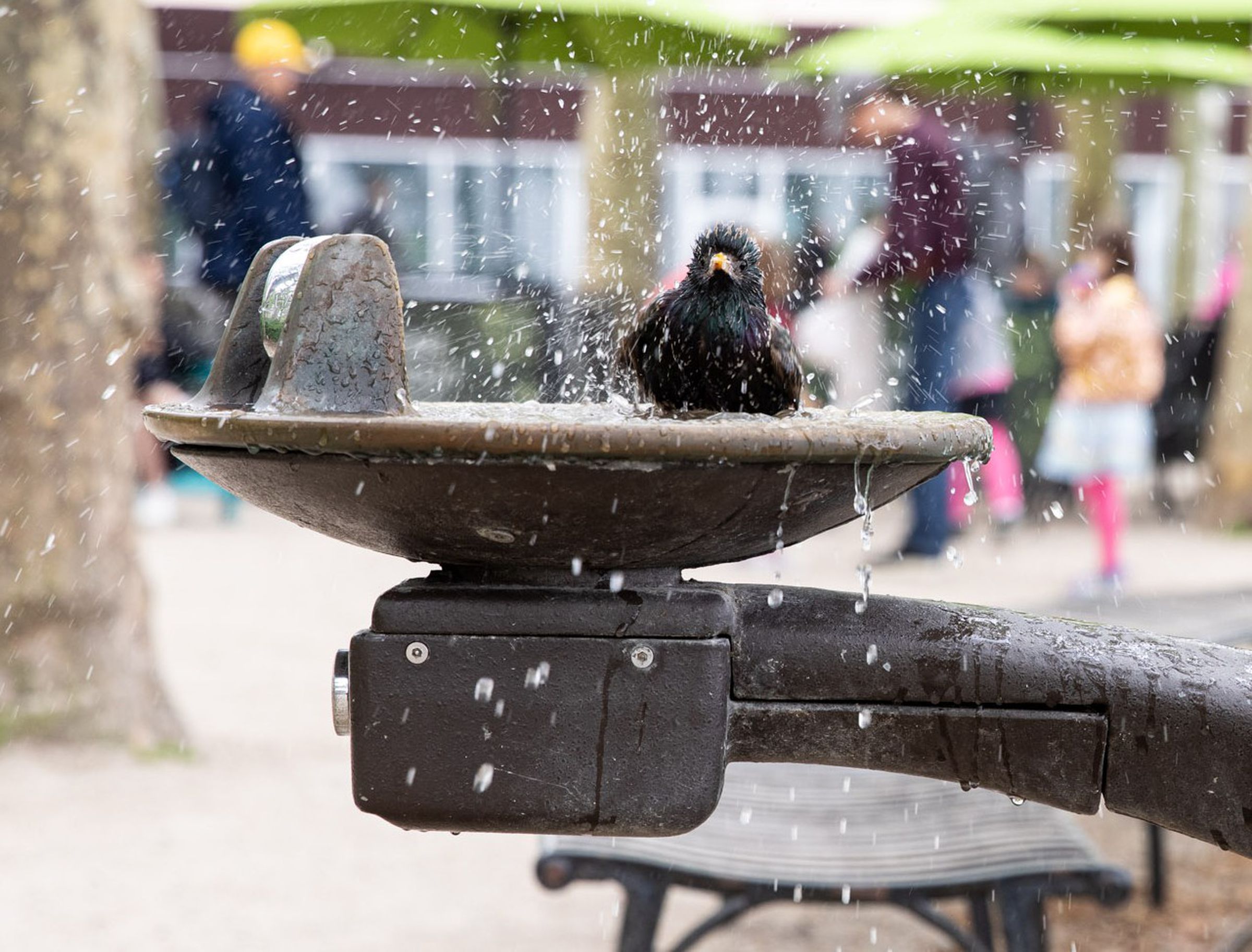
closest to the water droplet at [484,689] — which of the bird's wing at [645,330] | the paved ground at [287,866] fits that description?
the bird's wing at [645,330]

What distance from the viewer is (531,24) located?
34.6 ft

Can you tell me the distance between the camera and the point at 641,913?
2.70m

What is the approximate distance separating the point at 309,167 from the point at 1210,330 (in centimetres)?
1022

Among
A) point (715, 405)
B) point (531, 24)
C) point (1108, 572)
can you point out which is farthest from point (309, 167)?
point (715, 405)

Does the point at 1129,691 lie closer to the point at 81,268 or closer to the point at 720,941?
the point at 720,941

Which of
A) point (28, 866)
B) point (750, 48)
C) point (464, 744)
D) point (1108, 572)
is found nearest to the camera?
point (464, 744)

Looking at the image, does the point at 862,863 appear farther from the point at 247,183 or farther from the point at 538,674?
the point at 247,183

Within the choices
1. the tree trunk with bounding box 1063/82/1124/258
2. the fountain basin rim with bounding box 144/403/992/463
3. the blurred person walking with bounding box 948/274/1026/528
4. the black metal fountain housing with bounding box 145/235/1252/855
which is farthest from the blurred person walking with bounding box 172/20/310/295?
the tree trunk with bounding box 1063/82/1124/258

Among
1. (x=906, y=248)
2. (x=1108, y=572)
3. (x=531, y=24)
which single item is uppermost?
(x=531, y=24)

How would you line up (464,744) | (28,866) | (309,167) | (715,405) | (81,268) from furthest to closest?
(309,167) < (81,268) < (28,866) < (715,405) < (464,744)

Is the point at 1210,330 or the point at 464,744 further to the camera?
the point at 1210,330

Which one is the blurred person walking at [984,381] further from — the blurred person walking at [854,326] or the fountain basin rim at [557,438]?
the fountain basin rim at [557,438]

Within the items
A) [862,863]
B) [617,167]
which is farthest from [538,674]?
[617,167]

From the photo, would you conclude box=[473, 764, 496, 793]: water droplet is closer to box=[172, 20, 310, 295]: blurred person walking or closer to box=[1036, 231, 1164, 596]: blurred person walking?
box=[172, 20, 310, 295]: blurred person walking
